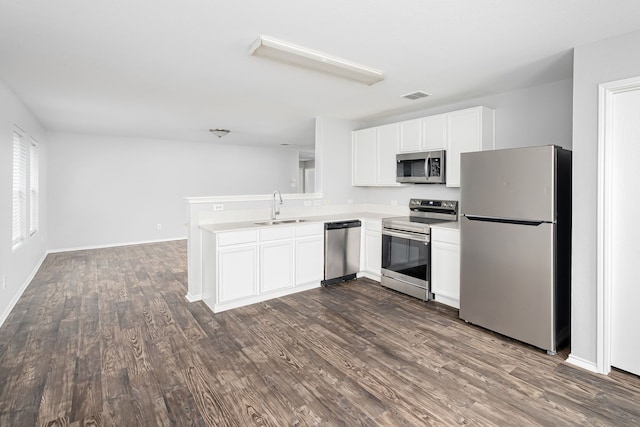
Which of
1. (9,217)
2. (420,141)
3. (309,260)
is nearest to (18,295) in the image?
(9,217)

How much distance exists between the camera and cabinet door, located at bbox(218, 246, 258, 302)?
351cm

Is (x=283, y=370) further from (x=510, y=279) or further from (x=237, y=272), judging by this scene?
(x=510, y=279)

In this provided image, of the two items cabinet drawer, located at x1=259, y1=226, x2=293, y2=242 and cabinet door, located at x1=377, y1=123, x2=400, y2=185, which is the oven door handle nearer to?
cabinet door, located at x1=377, y1=123, x2=400, y2=185

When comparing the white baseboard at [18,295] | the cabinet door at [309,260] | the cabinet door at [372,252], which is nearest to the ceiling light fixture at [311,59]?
the cabinet door at [309,260]

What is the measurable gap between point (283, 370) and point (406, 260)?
2.14 metres

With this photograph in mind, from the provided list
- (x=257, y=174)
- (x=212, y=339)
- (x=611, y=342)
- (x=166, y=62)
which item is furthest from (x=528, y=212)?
(x=257, y=174)

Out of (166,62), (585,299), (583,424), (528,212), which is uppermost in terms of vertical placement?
(166,62)

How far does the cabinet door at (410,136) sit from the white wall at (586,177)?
1.91 m

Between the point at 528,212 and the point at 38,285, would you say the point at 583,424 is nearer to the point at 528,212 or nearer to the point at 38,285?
the point at 528,212

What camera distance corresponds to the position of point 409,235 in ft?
12.9

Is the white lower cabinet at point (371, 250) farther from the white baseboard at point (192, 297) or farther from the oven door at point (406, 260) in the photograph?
the white baseboard at point (192, 297)

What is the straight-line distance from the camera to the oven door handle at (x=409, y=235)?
12.3 ft

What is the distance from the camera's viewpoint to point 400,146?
4.54m

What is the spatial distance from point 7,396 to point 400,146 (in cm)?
442
